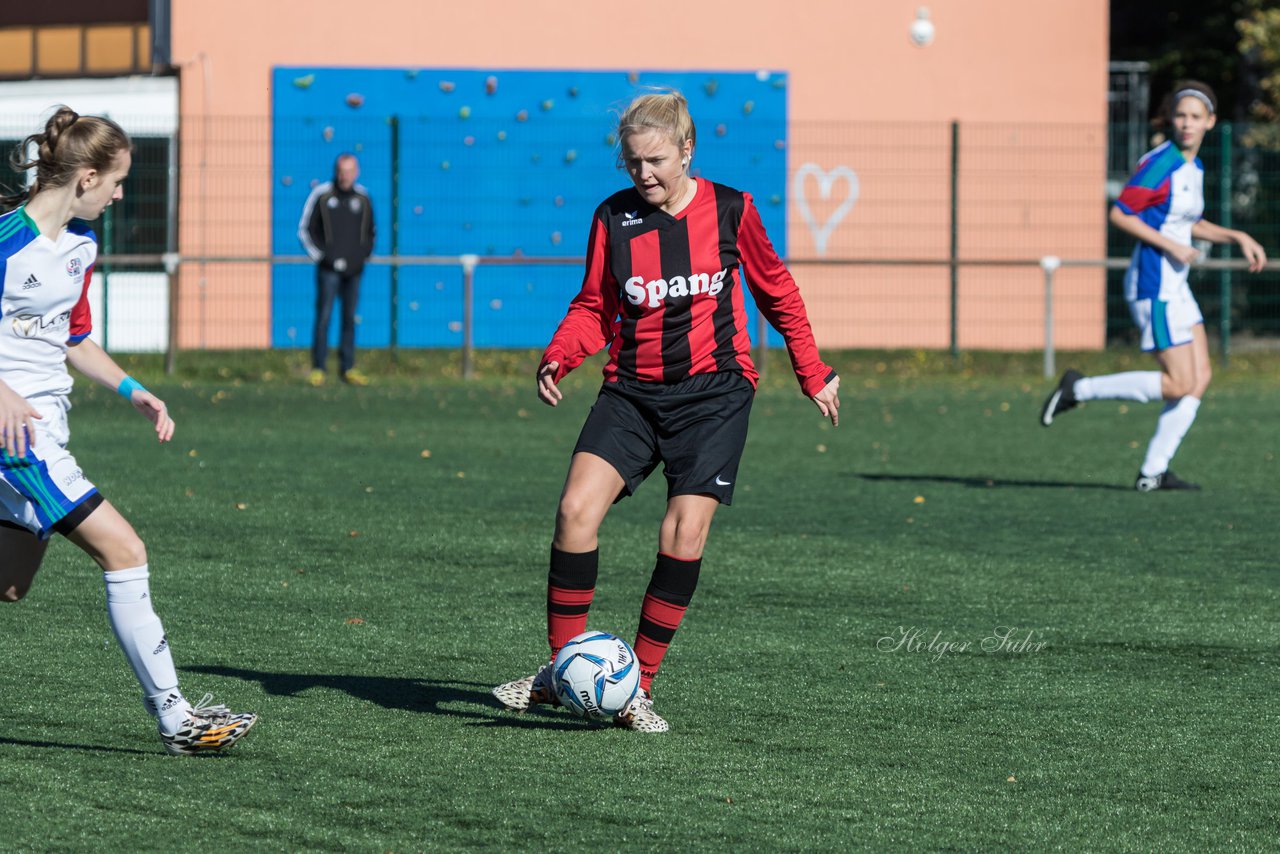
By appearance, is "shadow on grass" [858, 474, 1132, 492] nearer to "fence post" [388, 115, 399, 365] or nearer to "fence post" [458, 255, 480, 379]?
"fence post" [458, 255, 480, 379]

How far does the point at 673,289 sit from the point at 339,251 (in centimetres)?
1294

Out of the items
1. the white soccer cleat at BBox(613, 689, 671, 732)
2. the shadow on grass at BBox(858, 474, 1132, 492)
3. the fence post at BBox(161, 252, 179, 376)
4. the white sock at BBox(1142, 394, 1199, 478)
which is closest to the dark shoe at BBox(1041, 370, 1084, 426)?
the shadow on grass at BBox(858, 474, 1132, 492)

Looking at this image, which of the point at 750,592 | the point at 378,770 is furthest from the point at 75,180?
the point at 750,592

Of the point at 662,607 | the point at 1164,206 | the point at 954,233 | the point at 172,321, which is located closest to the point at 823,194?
the point at 954,233

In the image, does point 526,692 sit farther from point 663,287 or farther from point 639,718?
point 663,287

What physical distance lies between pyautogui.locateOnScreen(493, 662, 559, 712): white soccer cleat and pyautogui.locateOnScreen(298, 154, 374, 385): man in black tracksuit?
12.7 m

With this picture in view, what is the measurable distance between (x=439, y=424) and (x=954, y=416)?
13.6 feet

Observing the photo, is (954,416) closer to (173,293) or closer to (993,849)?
(173,293)

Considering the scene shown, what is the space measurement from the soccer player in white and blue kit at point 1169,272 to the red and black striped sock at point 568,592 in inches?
236

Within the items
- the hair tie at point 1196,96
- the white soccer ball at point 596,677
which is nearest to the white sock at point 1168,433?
the hair tie at point 1196,96

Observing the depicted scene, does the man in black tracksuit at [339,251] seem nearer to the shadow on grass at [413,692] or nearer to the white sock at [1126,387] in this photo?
the white sock at [1126,387]

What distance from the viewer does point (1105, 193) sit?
23422 mm

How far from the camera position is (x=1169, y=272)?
10.6m

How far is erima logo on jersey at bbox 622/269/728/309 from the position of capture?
17.7 ft
